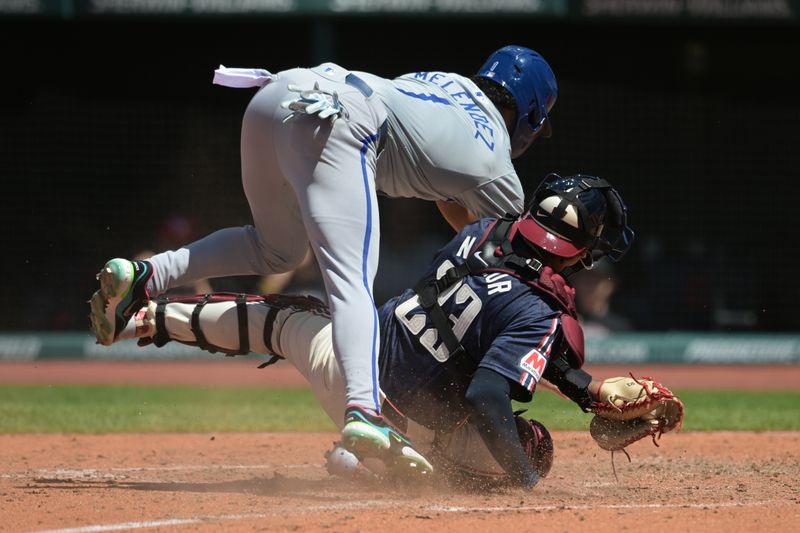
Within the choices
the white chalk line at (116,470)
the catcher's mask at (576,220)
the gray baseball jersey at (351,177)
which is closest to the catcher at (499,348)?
the catcher's mask at (576,220)

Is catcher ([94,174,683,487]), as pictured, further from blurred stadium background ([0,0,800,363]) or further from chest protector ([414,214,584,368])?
blurred stadium background ([0,0,800,363])

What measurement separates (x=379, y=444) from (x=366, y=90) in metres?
1.30

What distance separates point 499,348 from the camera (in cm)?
396

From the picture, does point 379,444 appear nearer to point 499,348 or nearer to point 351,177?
point 499,348

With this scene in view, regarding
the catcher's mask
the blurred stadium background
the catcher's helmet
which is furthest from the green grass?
the blurred stadium background

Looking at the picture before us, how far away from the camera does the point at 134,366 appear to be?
11.6 m

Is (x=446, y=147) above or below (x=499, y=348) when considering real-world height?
above

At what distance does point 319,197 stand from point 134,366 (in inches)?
319

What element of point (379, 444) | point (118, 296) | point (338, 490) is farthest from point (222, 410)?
point (379, 444)

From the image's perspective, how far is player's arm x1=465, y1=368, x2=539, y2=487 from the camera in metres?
3.87

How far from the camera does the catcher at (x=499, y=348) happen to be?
3.96m

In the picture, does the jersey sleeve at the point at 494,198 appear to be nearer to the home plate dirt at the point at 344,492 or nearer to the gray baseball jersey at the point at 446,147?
the gray baseball jersey at the point at 446,147

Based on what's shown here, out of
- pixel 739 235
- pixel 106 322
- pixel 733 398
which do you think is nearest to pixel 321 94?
pixel 106 322

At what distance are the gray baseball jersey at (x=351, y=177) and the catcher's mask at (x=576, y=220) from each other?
0.79 ft
